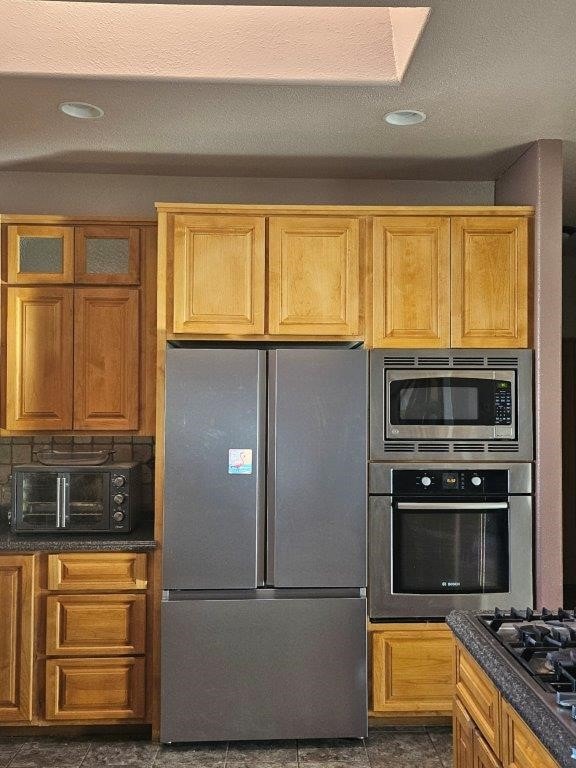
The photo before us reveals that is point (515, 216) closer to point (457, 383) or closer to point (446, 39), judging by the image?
point (457, 383)

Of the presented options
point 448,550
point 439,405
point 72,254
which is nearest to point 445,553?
point 448,550

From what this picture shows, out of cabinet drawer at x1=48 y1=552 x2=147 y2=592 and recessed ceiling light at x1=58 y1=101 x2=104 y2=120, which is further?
cabinet drawer at x1=48 y1=552 x2=147 y2=592

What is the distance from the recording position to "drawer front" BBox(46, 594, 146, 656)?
309 centimetres

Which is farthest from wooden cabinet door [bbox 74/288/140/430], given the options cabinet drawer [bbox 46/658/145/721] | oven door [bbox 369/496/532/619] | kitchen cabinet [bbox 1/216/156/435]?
oven door [bbox 369/496/532/619]

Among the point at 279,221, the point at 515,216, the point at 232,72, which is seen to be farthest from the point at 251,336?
the point at 515,216

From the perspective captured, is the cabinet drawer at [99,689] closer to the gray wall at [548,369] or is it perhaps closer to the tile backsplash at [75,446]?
the tile backsplash at [75,446]

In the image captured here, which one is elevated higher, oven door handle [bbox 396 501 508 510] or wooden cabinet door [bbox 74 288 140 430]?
wooden cabinet door [bbox 74 288 140 430]

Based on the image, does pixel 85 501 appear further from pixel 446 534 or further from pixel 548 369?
pixel 548 369

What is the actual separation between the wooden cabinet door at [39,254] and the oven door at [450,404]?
1638 millimetres

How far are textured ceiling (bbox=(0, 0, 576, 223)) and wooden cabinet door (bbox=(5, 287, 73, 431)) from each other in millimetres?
721

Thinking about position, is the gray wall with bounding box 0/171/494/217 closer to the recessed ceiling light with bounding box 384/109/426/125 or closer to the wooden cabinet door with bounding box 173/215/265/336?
the wooden cabinet door with bounding box 173/215/265/336

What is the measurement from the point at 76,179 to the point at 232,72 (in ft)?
4.93

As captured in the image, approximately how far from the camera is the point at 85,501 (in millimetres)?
3199

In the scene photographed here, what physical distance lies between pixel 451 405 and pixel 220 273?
1.19 m
